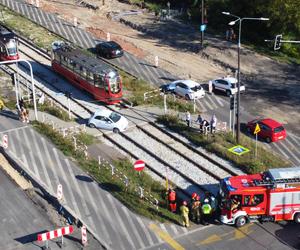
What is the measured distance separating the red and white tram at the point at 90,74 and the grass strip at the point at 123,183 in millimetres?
6523

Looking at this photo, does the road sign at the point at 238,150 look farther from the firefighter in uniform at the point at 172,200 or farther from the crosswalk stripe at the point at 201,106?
the firefighter in uniform at the point at 172,200

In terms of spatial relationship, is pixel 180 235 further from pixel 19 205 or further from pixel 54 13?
pixel 54 13

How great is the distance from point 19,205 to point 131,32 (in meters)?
35.7

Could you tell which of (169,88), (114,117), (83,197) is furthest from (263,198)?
(169,88)

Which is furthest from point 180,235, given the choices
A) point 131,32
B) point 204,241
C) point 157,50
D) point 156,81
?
point 131,32

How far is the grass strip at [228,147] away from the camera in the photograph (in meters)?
38.3

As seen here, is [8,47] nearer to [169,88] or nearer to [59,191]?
[169,88]

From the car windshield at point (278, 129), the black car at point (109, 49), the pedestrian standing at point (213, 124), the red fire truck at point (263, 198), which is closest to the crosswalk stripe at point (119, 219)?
the red fire truck at point (263, 198)

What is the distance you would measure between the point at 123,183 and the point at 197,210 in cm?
549

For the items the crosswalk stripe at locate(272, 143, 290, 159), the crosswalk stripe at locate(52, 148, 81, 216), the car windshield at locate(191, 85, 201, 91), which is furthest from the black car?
the crosswalk stripe at locate(272, 143, 290, 159)

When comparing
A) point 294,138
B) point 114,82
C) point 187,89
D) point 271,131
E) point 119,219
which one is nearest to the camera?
point 119,219

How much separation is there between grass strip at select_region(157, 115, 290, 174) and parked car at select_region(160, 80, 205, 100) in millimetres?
4922

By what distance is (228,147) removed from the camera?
40750 millimetres

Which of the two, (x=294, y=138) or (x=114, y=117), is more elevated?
(x=114, y=117)
